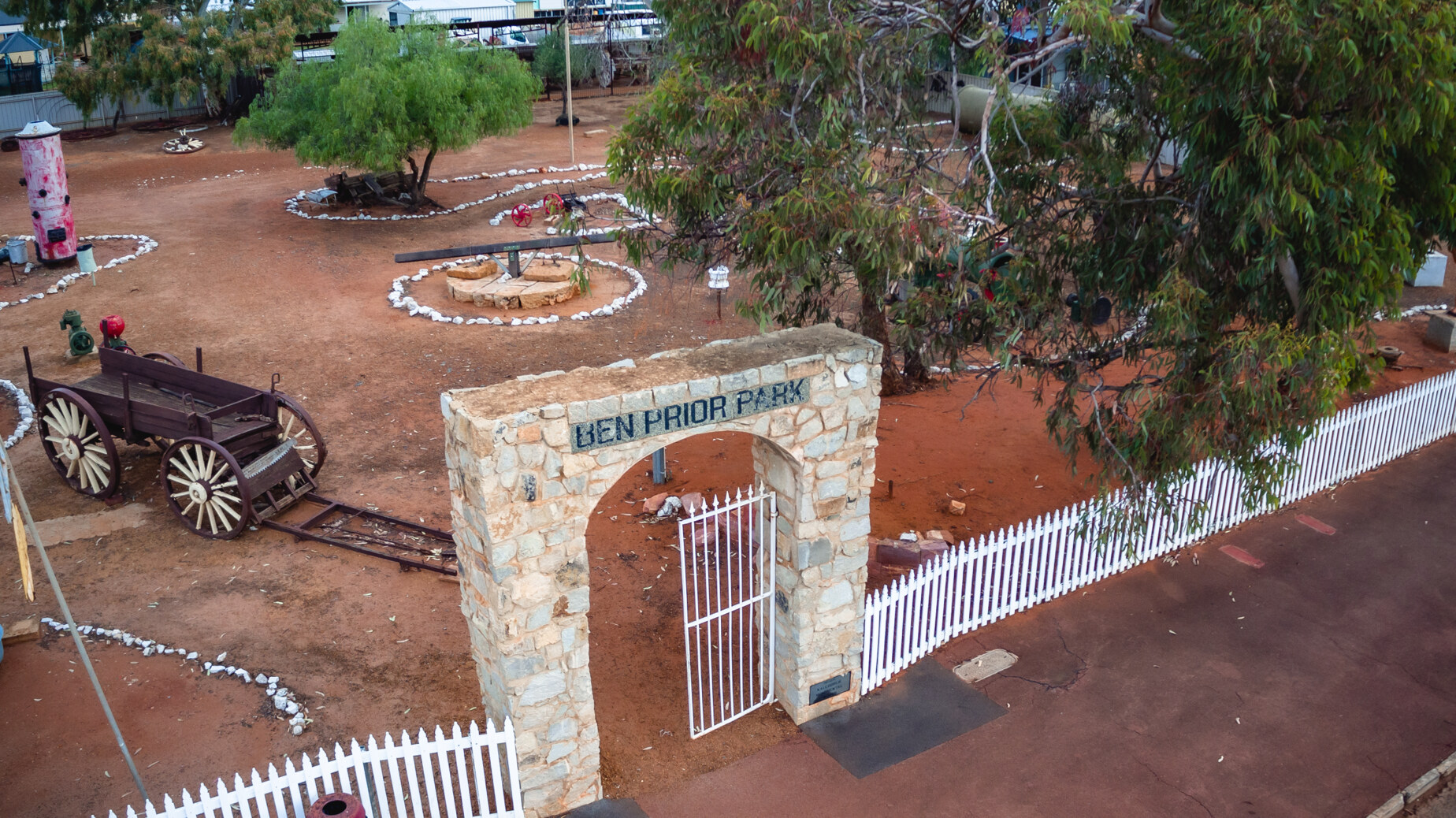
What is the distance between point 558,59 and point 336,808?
32.1 meters

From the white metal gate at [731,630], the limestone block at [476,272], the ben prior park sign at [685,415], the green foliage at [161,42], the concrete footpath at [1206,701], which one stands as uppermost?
the green foliage at [161,42]

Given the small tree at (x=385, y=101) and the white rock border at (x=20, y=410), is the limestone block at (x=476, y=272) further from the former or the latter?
the white rock border at (x=20, y=410)

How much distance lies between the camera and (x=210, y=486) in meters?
11.0

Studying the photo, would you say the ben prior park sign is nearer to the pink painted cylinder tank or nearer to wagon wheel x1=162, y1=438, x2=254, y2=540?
wagon wheel x1=162, y1=438, x2=254, y2=540

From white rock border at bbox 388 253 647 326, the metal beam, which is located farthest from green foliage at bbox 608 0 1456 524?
the metal beam

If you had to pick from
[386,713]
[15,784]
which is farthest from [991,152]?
[15,784]

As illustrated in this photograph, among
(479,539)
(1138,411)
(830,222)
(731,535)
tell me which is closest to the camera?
(479,539)

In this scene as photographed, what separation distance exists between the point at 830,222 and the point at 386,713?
5.05 meters

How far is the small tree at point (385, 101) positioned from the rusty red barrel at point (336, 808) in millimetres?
16207

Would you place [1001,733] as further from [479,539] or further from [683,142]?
[683,142]

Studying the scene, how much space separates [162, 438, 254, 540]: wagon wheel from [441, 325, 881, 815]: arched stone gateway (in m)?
4.26

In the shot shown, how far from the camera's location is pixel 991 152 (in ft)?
34.7

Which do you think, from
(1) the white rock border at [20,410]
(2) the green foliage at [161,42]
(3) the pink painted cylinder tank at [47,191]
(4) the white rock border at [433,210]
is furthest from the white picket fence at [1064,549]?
(2) the green foliage at [161,42]

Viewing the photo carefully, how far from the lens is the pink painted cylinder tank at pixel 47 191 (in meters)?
18.7
